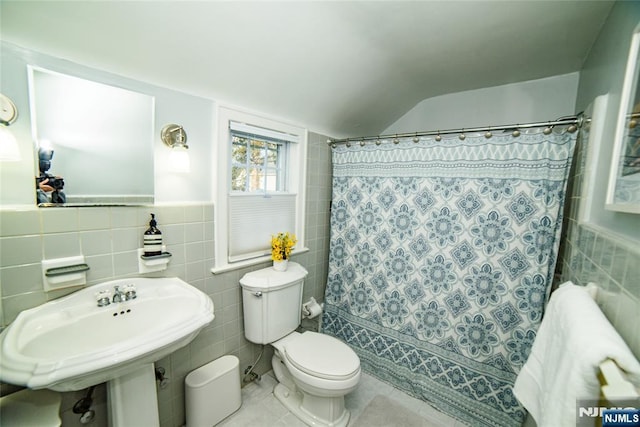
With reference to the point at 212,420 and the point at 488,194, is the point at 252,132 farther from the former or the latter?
the point at 212,420

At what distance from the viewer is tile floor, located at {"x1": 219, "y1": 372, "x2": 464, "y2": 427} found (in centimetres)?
150

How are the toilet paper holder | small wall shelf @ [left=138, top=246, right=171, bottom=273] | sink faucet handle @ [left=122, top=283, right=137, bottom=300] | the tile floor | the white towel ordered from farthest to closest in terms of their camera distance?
the toilet paper holder
the tile floor
small wall shelf @ [left=138, top=246, right=171, bottom=273]
sink faucet handle @ [left=122, top=283, right=137, bottom=300]
the white towel

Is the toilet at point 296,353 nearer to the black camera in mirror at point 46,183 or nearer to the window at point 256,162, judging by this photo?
the window at point 256,162

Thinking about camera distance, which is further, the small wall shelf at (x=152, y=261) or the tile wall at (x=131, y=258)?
the small wall shelf at (x=152, y=261)

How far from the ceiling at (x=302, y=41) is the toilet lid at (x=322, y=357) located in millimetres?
1602

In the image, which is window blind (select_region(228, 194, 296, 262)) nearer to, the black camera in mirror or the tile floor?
the black camera in mirror

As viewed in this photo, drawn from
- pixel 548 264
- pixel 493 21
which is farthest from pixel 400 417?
pixel 493 21

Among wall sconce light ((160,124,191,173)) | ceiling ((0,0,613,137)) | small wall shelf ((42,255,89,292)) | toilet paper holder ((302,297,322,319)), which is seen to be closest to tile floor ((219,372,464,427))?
toilet paper holder ((302,297,322,319))

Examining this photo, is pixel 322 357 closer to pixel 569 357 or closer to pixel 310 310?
pixel 310 310

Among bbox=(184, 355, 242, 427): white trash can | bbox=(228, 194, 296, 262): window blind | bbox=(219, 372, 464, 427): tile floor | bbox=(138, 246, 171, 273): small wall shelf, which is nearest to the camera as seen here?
bbox=(138, 246, 171, 273): small wall shelf

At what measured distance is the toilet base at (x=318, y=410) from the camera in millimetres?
1453

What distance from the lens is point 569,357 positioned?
567 millimetres

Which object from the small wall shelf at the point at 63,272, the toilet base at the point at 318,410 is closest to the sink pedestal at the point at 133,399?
the small wall shelf at the point at 63,272

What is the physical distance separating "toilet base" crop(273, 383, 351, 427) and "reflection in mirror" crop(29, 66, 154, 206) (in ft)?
5.00
